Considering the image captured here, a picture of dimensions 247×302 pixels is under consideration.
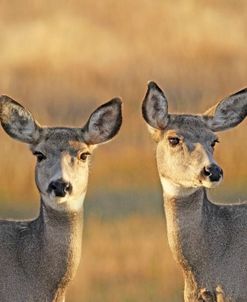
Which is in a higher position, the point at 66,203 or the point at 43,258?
the point at 66,203

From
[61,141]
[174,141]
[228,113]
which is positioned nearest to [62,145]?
[61,141]

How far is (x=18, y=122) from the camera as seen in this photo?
1556cm

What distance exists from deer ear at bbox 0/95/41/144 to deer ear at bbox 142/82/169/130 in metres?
1.43

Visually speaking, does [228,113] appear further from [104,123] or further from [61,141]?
[61,141]

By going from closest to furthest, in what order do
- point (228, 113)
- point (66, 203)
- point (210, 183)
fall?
point (66, 203) → point (210, 183) → point (228, 113)

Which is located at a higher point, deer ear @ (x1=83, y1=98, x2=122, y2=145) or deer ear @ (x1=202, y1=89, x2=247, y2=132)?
deer ear @ (x1=202, y1=89, x2=247, y2=132)

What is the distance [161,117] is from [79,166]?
66.8 inches

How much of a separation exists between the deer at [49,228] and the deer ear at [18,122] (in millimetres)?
11

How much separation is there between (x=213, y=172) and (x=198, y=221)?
3.20 feet

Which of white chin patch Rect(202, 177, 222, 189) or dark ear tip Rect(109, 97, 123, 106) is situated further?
dark ear tip Rect(109, 97, 123, 106)

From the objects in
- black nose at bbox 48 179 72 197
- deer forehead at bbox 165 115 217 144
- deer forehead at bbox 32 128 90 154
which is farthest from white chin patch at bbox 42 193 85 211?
deer forehead at bbox 165 115 217 144

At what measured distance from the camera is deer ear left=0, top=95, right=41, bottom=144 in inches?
609

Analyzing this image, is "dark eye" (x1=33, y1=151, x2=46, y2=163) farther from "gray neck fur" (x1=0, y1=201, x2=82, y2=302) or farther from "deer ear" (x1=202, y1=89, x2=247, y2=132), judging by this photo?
"deer ear" (x1=202, y1=89, x2=247, y2=132)

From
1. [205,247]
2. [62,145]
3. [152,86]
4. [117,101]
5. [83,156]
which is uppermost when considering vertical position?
[152,86]
